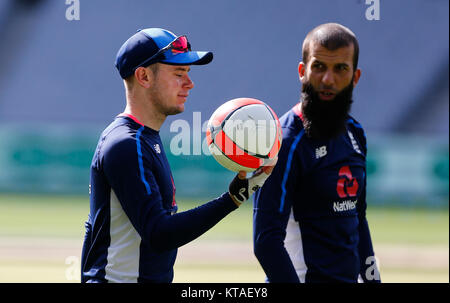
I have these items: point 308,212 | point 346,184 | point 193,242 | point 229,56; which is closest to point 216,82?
point 229,56

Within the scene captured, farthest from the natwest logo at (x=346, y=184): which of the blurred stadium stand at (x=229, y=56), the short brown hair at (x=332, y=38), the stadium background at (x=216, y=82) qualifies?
the blurred stadium stand at (x=229, y=56)

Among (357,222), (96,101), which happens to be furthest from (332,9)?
(357,222)

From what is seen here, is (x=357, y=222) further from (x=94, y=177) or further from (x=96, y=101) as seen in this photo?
(x=96, y=101)

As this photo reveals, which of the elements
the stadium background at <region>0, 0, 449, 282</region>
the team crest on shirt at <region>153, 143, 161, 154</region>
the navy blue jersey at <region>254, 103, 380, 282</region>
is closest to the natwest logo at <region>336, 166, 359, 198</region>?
the navy blue jersey at <region>254, 103, 380, 282</region>

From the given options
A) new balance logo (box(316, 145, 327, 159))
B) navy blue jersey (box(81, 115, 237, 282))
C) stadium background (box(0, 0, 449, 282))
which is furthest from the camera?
stadium background (box(0, 0, 449, 282))

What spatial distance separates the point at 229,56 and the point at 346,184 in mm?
15446

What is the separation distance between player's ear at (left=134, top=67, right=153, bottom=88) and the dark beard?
3.08 ft

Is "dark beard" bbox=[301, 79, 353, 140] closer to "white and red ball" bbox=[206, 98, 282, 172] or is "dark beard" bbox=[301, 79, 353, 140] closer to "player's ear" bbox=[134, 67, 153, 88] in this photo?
"white and red ball" bbox=[206, 98, 282, 172]

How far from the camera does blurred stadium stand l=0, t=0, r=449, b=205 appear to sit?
60.7 feet

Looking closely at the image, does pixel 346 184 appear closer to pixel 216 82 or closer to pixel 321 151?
pixel 321 151

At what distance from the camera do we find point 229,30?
746 inches

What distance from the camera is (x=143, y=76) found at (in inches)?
137

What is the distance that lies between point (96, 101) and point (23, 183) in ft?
12.1
